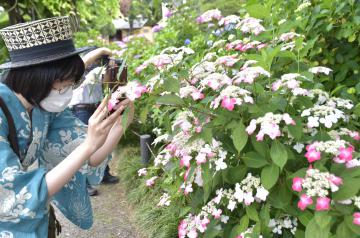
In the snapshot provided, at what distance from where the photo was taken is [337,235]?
1.13 m

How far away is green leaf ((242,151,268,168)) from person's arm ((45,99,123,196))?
461mm

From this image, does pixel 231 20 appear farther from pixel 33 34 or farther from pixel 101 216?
pixel 101 216

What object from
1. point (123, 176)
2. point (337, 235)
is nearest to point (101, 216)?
point (123, 176)

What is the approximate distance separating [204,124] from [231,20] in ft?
2.95

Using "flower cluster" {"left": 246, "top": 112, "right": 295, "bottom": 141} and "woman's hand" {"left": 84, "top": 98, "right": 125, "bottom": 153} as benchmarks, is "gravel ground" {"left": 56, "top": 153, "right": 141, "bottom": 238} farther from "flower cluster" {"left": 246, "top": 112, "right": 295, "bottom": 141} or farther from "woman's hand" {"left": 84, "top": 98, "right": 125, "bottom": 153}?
"flower cluster" {"left": 246, "top": 112, "right": 295, "bottom": 141}

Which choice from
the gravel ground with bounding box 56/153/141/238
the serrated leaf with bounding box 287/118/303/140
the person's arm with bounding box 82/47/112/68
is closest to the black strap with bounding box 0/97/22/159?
the person's arm with bounding box 82/47/112/68

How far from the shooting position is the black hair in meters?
1.49

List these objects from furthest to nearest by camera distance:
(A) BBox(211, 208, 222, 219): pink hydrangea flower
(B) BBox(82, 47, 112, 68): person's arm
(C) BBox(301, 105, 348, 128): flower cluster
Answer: (B) BBox(82, 47, 112, 68): person's arm
(A) BBox(211, 208, 222, 219): pink hydrangea flower
(C) BBox(301, 105, 348, 128): flower cluster

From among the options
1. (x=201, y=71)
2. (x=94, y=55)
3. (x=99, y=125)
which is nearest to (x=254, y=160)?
(x=201, y=71)

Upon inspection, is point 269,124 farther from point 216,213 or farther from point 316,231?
point 216,213

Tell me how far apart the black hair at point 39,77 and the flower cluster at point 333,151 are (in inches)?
35.9

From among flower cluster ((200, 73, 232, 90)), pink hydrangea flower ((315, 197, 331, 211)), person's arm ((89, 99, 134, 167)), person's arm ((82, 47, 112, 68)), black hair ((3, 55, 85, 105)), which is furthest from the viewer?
person's arm ((82, 47, 112, 68))

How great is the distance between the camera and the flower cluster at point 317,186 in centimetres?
106

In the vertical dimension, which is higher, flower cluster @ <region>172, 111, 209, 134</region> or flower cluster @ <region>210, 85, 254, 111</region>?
flower cluster @ <region>210, 85, 254, 111</region>
